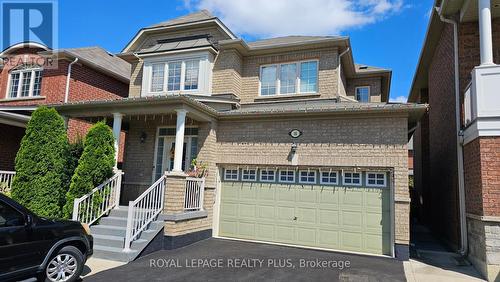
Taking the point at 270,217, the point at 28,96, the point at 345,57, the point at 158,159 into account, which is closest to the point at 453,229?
the point at 270,217

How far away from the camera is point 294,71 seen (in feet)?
40.7

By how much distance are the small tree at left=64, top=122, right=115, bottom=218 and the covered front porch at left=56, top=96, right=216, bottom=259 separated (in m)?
0.34

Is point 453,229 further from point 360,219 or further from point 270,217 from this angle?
point 270,217

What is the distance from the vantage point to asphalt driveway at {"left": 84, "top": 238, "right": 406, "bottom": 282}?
21.4 ft

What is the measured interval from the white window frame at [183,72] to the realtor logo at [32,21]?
3.68 meters

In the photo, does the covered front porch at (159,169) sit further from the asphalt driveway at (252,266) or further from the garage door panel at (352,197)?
the garage door panel at (352,197)

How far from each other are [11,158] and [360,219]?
1267 centimetres

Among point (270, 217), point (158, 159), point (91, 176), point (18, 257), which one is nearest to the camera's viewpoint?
point (18, 257)

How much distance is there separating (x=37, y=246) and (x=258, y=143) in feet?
20.6

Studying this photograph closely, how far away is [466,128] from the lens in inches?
310

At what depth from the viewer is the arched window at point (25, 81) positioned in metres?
15.1

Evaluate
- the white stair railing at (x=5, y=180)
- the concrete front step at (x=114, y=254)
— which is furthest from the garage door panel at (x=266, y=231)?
the white stair railing at (x=5, y=180)

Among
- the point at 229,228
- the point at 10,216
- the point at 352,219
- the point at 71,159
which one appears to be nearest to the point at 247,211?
the point at 229,228

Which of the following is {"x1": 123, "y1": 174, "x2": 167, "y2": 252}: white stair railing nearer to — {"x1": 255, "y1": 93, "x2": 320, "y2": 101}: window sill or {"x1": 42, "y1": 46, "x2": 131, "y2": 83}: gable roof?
{"x1": 255, "y1": 93, "x2": 320, "y2": 101}: window sill
